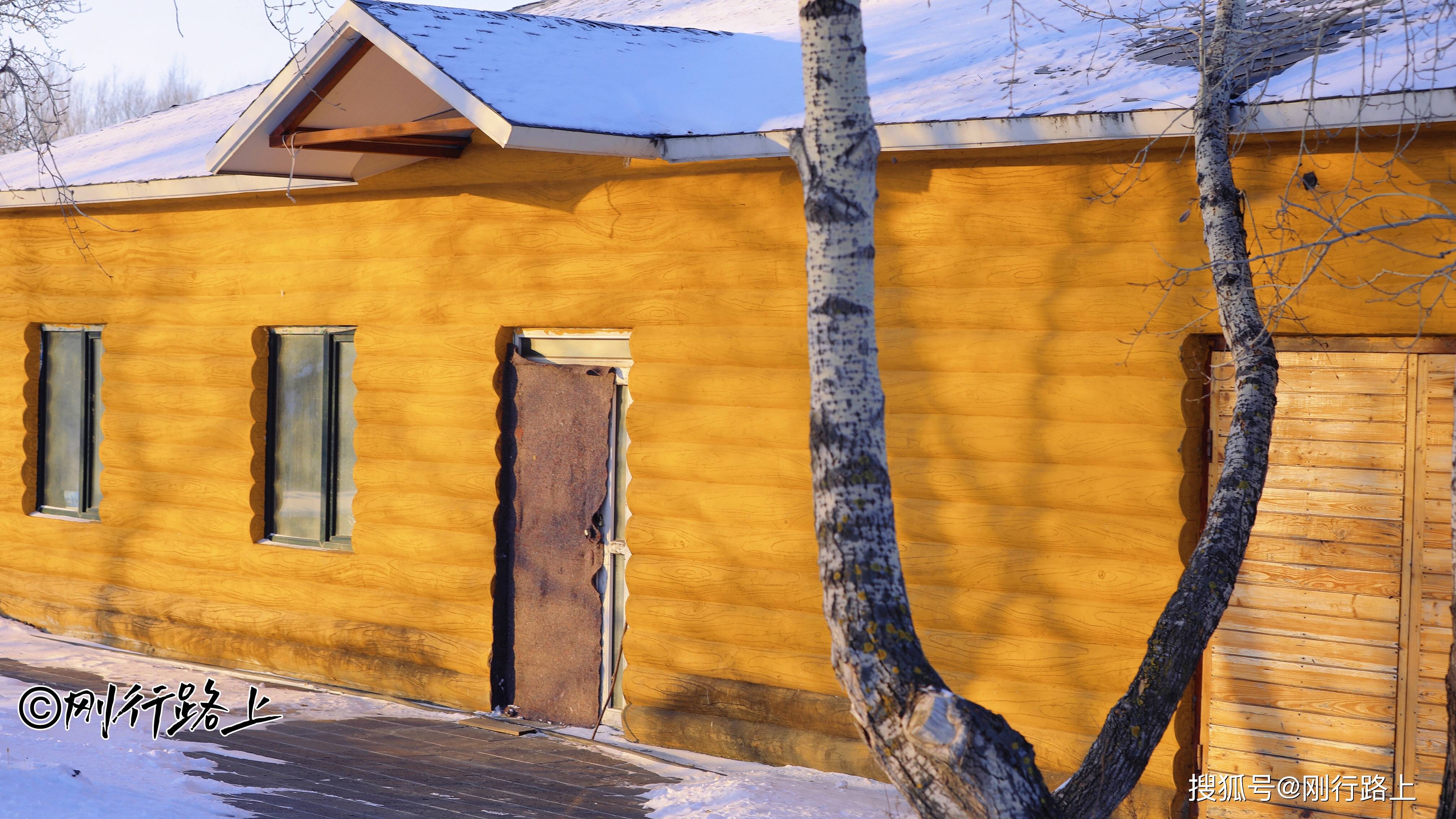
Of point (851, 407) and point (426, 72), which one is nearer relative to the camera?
point (851, 407)

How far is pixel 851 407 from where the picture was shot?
13.1 ft

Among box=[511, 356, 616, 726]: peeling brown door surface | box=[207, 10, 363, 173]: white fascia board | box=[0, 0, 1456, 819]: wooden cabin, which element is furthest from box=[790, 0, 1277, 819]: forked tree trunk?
box=[207, 10, 363, 173]: white fascia board

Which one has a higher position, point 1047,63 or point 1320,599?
point 1047,63

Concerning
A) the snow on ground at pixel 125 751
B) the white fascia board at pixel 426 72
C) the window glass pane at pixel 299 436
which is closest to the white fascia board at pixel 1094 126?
the white fascia board at pixel 426 72

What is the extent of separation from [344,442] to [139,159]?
323 cm

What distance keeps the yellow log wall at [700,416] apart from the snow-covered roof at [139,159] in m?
0.33

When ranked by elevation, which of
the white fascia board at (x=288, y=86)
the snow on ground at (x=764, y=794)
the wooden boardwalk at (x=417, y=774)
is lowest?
the wooden boardwalk at (x=417, y=774)

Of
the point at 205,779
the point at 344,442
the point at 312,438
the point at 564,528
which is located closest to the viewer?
the point at 205,779

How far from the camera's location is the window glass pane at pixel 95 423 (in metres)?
10.1

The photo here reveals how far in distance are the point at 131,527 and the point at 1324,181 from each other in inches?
330

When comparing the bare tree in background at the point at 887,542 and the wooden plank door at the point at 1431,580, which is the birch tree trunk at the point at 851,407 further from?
the wooden plank door at the point at 1431,580

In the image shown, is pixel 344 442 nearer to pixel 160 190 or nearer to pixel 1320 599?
pixel 160 190

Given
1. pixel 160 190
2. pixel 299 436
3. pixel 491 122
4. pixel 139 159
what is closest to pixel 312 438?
pixel 299 436

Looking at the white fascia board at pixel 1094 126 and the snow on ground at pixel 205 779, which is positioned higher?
the white fascia board at pixel 1094 126
